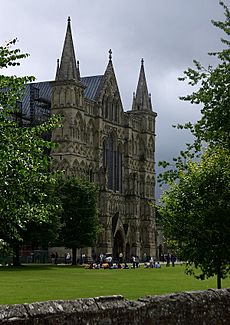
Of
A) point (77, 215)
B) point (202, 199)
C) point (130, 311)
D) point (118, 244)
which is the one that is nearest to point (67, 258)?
point (77, 215)

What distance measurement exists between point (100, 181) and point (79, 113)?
12129 millimetres

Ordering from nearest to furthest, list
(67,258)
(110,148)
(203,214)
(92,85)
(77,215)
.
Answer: (203,214) → (77,215) → (67,258) → (110,148) → (92,85)

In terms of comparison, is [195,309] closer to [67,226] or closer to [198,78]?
[198,78]

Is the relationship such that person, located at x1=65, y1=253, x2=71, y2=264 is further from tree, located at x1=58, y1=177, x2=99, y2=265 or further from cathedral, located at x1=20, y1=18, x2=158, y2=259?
cathedral, located at x1=20, y1=18, x2=158, y2=259

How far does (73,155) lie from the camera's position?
98938 millimetres

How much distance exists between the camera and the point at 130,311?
41.9 ft

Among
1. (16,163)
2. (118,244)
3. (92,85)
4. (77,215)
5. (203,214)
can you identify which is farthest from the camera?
(92,85)

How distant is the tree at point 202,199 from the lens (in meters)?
26.2

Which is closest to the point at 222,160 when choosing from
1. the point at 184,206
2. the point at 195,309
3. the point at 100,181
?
the point at 184,206

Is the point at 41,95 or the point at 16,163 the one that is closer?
the point at 16,163

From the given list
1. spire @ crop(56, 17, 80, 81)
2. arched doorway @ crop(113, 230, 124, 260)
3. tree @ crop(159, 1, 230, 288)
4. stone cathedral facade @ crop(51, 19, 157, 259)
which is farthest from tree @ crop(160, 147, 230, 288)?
arched doorway @ crop(113, 230, 124, 260)

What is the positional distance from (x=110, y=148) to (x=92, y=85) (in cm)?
1165

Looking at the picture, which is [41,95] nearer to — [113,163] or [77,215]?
[113,163]

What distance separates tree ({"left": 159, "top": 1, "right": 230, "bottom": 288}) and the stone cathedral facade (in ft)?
218
